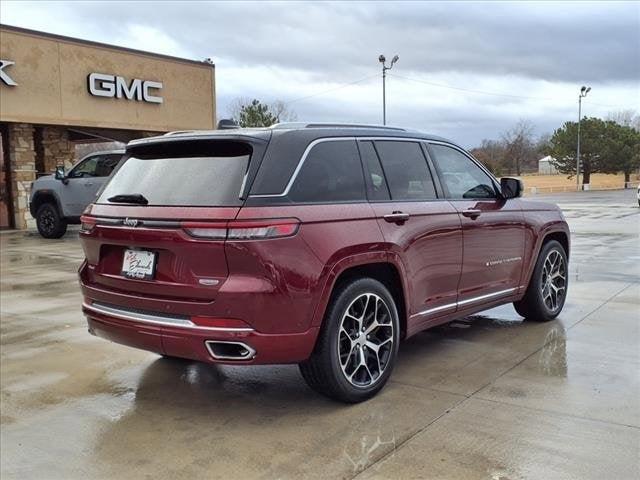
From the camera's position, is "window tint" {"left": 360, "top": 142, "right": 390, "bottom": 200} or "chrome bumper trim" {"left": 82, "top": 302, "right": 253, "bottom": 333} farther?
"window tint" {"left": 360, "top": 142, "right": 390, "bottom": 200}

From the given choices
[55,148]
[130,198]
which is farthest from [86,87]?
[130,198]

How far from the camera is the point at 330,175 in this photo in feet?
13.7

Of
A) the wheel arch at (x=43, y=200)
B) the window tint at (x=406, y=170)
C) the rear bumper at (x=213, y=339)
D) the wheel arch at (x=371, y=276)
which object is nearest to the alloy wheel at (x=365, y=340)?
the wheel arch at (x=371, y=276)

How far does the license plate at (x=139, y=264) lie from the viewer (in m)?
3.90

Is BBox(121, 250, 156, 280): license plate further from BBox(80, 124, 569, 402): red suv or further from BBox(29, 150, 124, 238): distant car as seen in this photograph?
BBox(29, 150, 124, 238): distant car

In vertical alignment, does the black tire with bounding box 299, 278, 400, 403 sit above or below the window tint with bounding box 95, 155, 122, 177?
below

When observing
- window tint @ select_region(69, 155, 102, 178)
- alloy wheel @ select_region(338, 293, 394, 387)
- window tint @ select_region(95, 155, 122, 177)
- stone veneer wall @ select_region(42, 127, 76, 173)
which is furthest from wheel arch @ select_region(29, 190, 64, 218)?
alloy wheel @ select_region(338, 293, 394, 387)

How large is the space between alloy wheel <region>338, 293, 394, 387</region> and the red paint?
25 cm

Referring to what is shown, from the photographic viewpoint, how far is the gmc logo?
1884 centimetres

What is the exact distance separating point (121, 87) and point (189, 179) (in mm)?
17048

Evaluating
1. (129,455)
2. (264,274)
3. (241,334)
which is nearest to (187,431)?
(129,455)

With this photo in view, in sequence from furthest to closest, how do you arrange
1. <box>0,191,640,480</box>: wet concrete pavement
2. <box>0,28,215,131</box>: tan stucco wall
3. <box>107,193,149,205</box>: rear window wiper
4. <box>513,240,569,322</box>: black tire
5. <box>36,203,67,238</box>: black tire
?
<box>0,28,215,131</box>: tan stucco wall < <box>36,203,67,238</box>: black tire < <box>513,240,569,322</box>: black tire < <box>107,193,149,205</box>: rear window wiper < <box>0,191,640,480</box>: wet concrete pavement

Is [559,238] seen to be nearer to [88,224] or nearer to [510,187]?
[510,187]

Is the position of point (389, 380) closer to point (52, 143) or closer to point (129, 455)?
point (129, 455)
